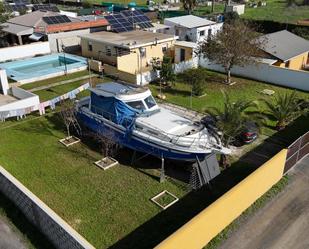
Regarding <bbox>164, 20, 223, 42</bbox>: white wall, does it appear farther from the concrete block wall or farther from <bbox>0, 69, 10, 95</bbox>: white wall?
the concrete block wall

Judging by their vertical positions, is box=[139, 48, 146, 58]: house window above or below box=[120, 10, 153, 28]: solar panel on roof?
below

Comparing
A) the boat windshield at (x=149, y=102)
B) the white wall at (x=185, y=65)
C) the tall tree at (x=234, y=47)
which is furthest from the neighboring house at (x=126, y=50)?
the boat windshield at (x=149, y=102)

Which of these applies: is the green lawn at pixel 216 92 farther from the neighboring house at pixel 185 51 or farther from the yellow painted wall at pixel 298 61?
the yellow painted wall at pixel 298 61

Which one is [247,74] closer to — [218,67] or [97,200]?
[218,67]

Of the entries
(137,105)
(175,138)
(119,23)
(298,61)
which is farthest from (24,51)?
(298,61)

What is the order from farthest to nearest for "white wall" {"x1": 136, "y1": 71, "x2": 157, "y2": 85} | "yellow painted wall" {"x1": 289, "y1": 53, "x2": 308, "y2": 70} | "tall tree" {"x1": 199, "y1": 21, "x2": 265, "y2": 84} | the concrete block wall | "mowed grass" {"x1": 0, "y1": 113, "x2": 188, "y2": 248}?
"yellow painted wall" {"x1": 289, "y1": 53, "x2": 308, "y2": 70} → "white wall" {"x1": 136, "y1": 71, "x2": 157, "y2": 85} → "tall tree" {"x1": 199, "y1": 21, "x2": 265, "y2": 84} → "mowed grass" {"x1": 0, "y1": 113, "x2": 188, "y2": 248} → the concrete block wall

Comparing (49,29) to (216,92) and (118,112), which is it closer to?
(216,92)

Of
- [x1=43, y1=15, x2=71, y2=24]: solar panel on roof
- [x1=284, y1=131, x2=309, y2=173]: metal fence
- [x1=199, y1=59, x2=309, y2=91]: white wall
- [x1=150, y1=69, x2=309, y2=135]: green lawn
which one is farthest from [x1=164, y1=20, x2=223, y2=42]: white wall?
[x1=284, y1=131, x2=309, y2=173]: metal fence
